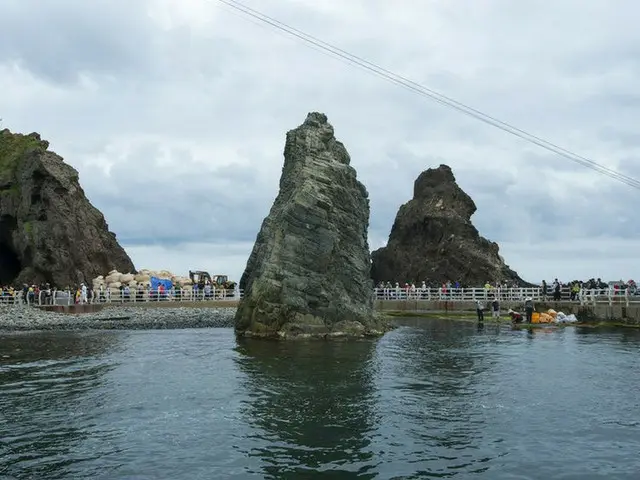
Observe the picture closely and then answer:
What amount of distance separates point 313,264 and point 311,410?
929 inches

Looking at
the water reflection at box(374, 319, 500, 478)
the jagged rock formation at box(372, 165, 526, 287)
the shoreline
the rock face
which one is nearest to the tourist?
the shoreline

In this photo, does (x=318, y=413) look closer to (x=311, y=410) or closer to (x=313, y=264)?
(x=311, y=410)

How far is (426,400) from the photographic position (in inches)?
882

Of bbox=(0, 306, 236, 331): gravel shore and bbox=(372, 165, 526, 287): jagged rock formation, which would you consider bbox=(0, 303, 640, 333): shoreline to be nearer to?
bbox=(0, 306, 236, 331): gravel shore

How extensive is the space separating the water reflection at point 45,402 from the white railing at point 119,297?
93.7ft

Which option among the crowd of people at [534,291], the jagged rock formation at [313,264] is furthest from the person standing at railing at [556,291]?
the jagged rock formation at [313,264]

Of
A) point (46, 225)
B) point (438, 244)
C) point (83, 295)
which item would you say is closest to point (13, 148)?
point (46, 225)

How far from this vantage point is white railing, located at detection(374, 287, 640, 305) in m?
56.2

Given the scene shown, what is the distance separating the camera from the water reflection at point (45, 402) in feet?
49.7

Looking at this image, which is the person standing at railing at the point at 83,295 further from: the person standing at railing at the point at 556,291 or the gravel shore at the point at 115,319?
the person standing at railing at the point at 556,291

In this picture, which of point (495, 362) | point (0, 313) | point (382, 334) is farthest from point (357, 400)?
point (0, 313)

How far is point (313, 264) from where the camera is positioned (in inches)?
1724

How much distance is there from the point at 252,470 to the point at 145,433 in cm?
479

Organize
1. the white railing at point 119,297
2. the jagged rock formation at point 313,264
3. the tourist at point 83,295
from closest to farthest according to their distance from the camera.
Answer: the jagged rock formation at point 313,264
the tourist at point 83,295
the white railing at point 119,297
